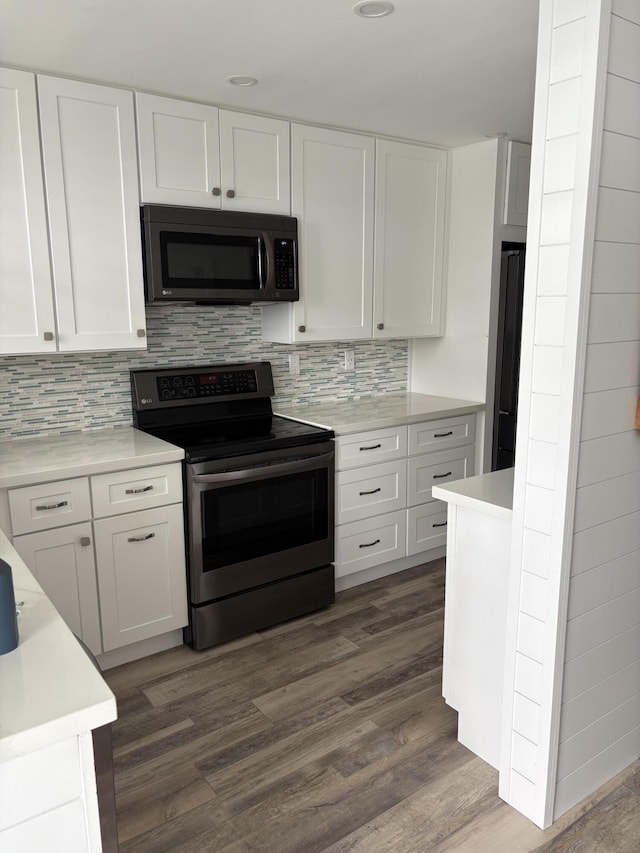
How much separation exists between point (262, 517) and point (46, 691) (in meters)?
1.88

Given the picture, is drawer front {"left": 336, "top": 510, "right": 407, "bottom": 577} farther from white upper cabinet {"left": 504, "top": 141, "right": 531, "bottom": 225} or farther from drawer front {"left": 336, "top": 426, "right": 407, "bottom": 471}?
white upper cabinet {"left": 504, "top": 141, "right": 531, "bottom": 225}

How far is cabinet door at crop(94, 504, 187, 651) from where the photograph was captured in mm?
2525

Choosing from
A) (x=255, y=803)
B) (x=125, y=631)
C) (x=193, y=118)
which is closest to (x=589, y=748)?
(x=255, y=803)

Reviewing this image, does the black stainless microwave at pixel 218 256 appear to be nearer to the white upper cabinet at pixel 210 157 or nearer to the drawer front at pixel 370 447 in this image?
the white upper cabinet at pixel 210 157

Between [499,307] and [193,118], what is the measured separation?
1.85 m

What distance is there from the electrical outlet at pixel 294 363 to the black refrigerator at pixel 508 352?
3.65 ft

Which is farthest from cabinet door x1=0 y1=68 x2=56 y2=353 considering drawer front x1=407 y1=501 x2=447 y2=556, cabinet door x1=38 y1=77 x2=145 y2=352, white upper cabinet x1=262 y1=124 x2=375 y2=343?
drawer front x1=407 y1=501 x2=447 y2=556

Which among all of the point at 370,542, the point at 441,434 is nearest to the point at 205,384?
the point at 370,542

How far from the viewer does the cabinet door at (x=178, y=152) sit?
2.64 m

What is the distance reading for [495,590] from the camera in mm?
2014

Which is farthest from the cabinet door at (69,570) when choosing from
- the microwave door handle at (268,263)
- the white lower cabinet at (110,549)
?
the microwave door handle at (268,263)

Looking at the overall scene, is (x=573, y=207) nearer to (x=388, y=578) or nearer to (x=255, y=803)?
(x=255, y=803)

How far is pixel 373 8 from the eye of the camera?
6.24 ft

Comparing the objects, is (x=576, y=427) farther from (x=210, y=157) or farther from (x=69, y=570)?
(x=210, y=157)
